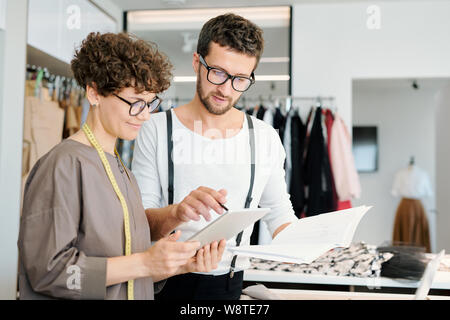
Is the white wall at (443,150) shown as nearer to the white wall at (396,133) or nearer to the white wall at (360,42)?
the white wall at (360,42)

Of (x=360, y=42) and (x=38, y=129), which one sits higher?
(x=360, y=42)

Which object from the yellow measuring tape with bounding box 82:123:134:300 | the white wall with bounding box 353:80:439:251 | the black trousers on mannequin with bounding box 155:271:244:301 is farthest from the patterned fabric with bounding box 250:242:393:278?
the white wall with bounding box 353:80:439:251

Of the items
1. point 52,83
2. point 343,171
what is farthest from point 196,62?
point 52,83

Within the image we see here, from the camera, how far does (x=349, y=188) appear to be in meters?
1.11

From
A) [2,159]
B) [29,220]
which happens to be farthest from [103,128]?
[2,159]

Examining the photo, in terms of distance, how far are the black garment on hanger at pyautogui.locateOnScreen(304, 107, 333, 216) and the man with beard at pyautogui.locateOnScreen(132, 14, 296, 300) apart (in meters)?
0.12

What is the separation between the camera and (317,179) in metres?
1.11

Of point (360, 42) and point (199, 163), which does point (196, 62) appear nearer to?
point (199, 163)

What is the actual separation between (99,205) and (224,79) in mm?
365

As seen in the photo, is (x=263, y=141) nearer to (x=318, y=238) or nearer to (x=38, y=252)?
(x=318, y=238)

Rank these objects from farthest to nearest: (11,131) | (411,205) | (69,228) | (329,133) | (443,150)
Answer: (411,205), (443,150), (11,131), (329,133), (69,228)

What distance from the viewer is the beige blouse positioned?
537mm

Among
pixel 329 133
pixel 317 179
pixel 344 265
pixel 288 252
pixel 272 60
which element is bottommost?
pixel 344 265

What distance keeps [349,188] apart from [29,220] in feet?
2.61
